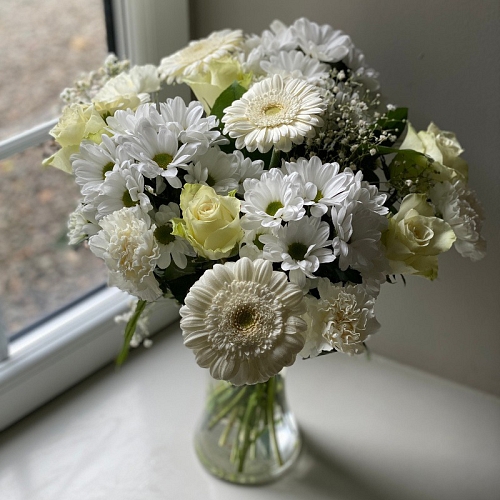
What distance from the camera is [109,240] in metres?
0.64

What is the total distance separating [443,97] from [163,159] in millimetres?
463

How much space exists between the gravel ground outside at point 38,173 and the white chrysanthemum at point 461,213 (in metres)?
0.58

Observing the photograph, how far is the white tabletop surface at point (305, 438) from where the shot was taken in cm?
97

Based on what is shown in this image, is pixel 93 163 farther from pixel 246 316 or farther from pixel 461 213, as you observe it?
pixel 461 213

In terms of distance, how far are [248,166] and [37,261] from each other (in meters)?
0.95

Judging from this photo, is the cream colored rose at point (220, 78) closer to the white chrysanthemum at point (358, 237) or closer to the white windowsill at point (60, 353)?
the white chrysanthemum at point (358, 237)

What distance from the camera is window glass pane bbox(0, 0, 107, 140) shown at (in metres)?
1.09

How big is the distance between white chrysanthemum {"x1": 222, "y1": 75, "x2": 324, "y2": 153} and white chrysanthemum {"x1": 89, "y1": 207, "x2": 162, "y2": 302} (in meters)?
0.13

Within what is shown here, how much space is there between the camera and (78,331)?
3.56 feet

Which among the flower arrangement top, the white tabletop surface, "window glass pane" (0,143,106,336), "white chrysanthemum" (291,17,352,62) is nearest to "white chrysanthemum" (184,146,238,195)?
the flower arrangement top

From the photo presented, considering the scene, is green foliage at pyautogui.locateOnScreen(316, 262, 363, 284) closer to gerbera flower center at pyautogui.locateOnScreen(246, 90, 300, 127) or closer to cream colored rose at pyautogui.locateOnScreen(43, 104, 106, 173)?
gerbera flower center at pyautogui.locateOnScreen(246, 90, 300, 127)

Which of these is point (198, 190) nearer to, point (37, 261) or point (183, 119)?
point (183, 119)

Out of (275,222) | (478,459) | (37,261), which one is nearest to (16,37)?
(37,261)

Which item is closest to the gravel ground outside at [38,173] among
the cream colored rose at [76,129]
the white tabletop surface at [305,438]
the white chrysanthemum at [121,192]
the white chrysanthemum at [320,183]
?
the white tabletop surface at [305,438]
